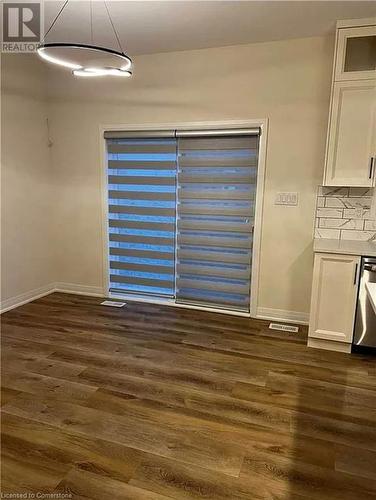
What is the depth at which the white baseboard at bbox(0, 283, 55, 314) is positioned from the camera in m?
3.92

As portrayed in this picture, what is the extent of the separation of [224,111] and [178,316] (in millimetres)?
2190

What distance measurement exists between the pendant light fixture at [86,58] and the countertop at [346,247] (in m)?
2.05

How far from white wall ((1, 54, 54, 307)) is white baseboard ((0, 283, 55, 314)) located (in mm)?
19

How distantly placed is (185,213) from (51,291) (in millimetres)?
2065

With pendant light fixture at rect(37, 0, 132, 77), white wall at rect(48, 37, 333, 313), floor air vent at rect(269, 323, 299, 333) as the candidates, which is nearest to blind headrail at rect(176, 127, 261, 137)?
white wall at rect(48, 37, 333, 313)

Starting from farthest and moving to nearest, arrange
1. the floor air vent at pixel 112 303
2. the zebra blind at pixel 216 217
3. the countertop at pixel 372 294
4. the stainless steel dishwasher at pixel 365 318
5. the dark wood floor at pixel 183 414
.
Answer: the floor air vent at pixel 112 303
the zebra blind at pixel 216 217
the stainless steel dishwasher at pixel 365 318
the dark wood floor at pixel 183 414
the countertop at pixel 372 294

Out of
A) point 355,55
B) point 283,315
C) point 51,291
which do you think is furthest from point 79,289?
point 355,55

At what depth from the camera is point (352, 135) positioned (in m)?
3.05

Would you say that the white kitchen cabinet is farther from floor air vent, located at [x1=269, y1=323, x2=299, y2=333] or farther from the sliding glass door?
floor air vent, located at [x1=269, y1=323, x2=299, y2=333]

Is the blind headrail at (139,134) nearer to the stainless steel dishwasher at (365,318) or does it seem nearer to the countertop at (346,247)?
the countertop at (346,247)

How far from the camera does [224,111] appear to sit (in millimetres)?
3619

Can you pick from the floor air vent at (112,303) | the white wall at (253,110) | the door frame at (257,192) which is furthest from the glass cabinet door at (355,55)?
the floor air vent at (112,303)

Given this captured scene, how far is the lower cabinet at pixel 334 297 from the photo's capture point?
9.63ft

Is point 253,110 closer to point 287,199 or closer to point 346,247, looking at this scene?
point 287,199
